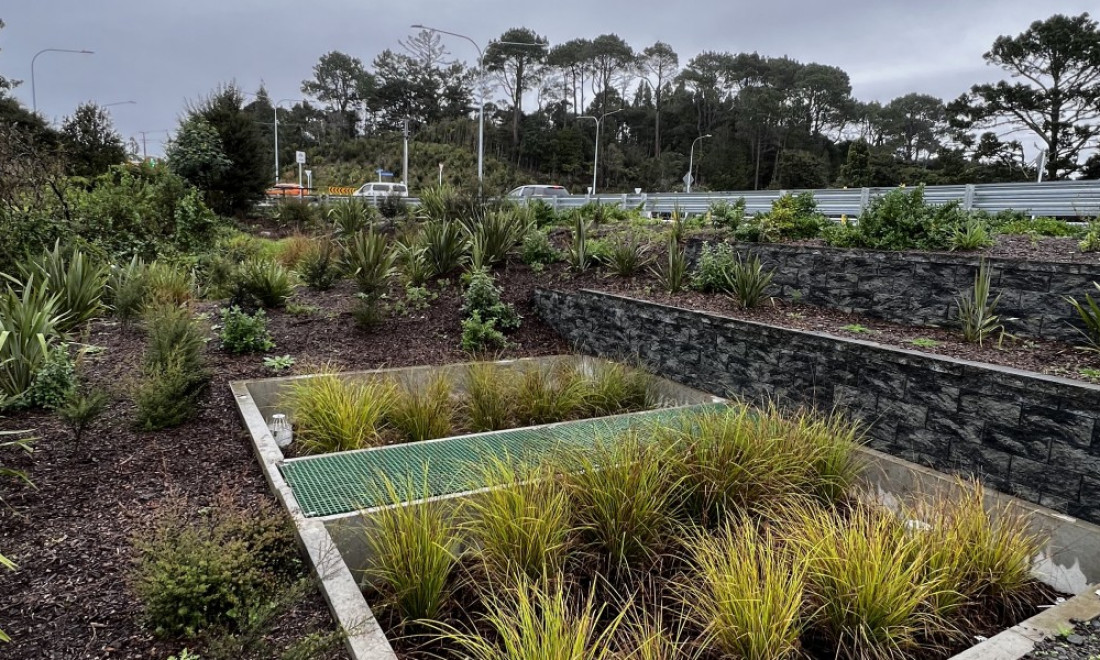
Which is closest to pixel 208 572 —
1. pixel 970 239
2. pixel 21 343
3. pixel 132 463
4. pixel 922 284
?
pixel 132 463

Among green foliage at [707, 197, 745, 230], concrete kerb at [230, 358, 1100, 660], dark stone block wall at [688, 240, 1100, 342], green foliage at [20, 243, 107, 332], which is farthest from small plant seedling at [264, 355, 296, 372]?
green foliage at [707, 197, 745, 230]

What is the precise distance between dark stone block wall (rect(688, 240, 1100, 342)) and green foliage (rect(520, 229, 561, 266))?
3027 millimetres


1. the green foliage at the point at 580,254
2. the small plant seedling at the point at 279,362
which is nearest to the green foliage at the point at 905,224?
the green foliage at the point at 580,254

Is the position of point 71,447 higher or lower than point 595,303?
lower

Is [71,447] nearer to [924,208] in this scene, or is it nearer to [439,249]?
[439,249]

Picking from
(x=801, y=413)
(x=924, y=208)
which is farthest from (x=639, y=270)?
(x=801, y=413)

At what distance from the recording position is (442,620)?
287 centimetres

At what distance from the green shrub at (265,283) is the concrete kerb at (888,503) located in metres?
2.27

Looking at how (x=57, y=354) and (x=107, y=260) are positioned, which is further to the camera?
(x=107, y=260)

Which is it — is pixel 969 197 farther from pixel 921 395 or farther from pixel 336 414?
pixel 336 414

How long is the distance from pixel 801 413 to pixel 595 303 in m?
3.48

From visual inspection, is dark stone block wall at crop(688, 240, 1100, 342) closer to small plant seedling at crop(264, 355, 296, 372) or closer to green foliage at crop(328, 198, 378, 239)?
small plant seedling at crop(264, 355, 296, 372)

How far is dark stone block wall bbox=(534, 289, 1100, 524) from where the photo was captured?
3635mm

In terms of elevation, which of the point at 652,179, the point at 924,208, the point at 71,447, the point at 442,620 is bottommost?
the point at 442,620
